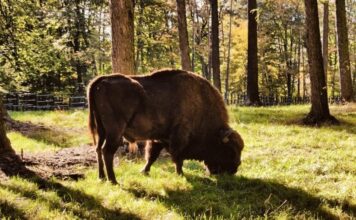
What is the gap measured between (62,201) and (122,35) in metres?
5.21

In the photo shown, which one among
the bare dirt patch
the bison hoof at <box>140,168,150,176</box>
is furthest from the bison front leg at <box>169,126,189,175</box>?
the bare dirt patch

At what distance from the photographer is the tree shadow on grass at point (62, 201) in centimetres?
555

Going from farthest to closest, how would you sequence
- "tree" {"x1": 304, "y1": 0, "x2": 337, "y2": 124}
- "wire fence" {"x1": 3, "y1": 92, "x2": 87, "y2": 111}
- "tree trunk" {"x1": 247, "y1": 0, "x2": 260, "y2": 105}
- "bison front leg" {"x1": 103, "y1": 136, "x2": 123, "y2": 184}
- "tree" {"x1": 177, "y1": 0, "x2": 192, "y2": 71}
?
"wire fence" {"x1": 3, "y1": 92, "x2": 87, "y2": 111}, "tree trunk" {"x1": 247, "y1": 0, "x2": 260, "y2": 105}, "tree" {"x1": 177, "y1": 0, "x2": 192, "y2": 71}, "tree" {"x1": 304, "y1": 0, "x2": 337, "y2": 124}, "bison front leg" {"x1": 103, "y1": 136, "x2": 123, "y2": 184}

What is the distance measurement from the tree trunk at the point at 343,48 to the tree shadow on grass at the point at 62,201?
17.9m

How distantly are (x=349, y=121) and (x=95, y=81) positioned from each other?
1088cm

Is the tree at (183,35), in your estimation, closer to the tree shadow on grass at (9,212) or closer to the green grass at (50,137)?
the green grass at (50,137)

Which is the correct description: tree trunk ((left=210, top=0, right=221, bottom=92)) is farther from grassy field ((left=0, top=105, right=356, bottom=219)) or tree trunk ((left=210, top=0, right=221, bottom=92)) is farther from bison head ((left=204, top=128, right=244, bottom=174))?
bison head ((left=204, top=128, right=244, bottom=174))

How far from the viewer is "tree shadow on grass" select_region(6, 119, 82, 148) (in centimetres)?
1337

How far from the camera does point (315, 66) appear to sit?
49.5 ft

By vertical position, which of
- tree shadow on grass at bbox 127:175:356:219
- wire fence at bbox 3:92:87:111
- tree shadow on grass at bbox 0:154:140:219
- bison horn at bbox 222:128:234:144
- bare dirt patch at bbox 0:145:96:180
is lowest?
tree shadow on grass at bbox 127:175:356:219

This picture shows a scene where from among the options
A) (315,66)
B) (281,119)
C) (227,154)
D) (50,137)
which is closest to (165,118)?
(227,154)

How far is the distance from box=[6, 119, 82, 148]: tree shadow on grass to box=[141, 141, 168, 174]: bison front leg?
464 cm

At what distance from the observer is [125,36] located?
34.3 ft

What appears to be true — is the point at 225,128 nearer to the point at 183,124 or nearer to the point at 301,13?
the point at 183,124
